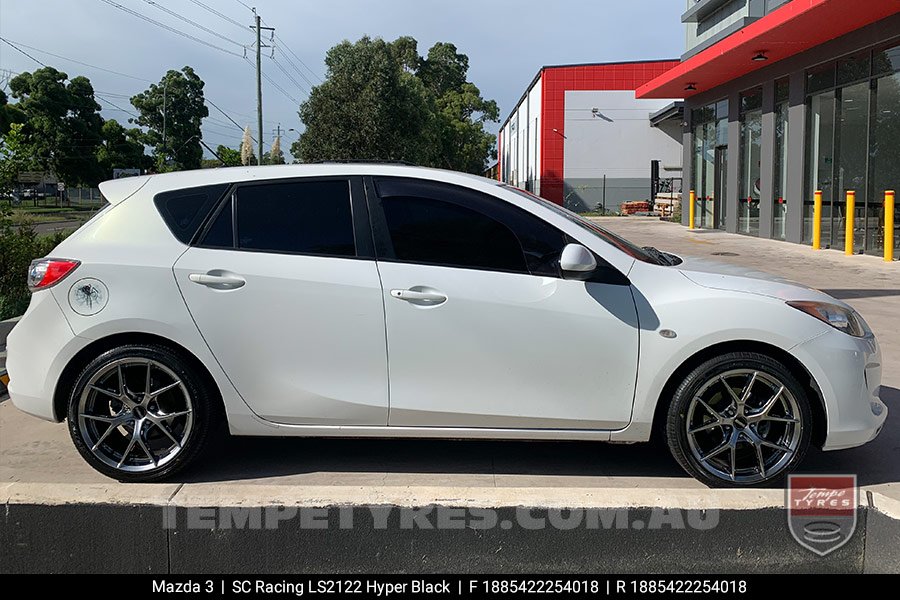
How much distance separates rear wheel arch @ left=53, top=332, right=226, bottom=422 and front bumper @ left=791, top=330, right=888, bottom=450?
2933mm

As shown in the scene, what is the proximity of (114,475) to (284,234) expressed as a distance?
4.88ft

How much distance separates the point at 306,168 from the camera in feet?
14.8

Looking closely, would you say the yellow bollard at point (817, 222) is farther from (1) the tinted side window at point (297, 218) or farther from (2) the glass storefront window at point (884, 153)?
(1) the tinted side window at point (297, 218)

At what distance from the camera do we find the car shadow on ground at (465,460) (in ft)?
14.3

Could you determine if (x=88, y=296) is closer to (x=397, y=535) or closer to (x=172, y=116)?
(x=397, y=535)

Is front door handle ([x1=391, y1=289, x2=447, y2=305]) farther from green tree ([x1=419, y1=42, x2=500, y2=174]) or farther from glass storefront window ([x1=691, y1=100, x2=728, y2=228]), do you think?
green tree ([x1=419, y1=42, x2=500, y2=174])

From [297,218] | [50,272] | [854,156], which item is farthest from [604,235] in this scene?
[854,156]

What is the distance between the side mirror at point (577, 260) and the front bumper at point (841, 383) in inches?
42.4

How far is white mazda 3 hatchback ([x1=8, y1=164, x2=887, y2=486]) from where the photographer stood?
4.05m

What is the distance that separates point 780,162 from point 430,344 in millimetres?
18730

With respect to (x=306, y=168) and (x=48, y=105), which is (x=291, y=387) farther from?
(x=48, y=105)

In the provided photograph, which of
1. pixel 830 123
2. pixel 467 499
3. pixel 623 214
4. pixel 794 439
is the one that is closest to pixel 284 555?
Answer: pixel 467 499

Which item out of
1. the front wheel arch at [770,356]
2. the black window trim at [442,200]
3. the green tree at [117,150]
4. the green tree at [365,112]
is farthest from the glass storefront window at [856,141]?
the green tree at [117,150]

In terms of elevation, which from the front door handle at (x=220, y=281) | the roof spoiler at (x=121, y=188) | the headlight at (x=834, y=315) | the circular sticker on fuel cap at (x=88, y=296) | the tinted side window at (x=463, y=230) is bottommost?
the headlight at (x=834, y=315)
